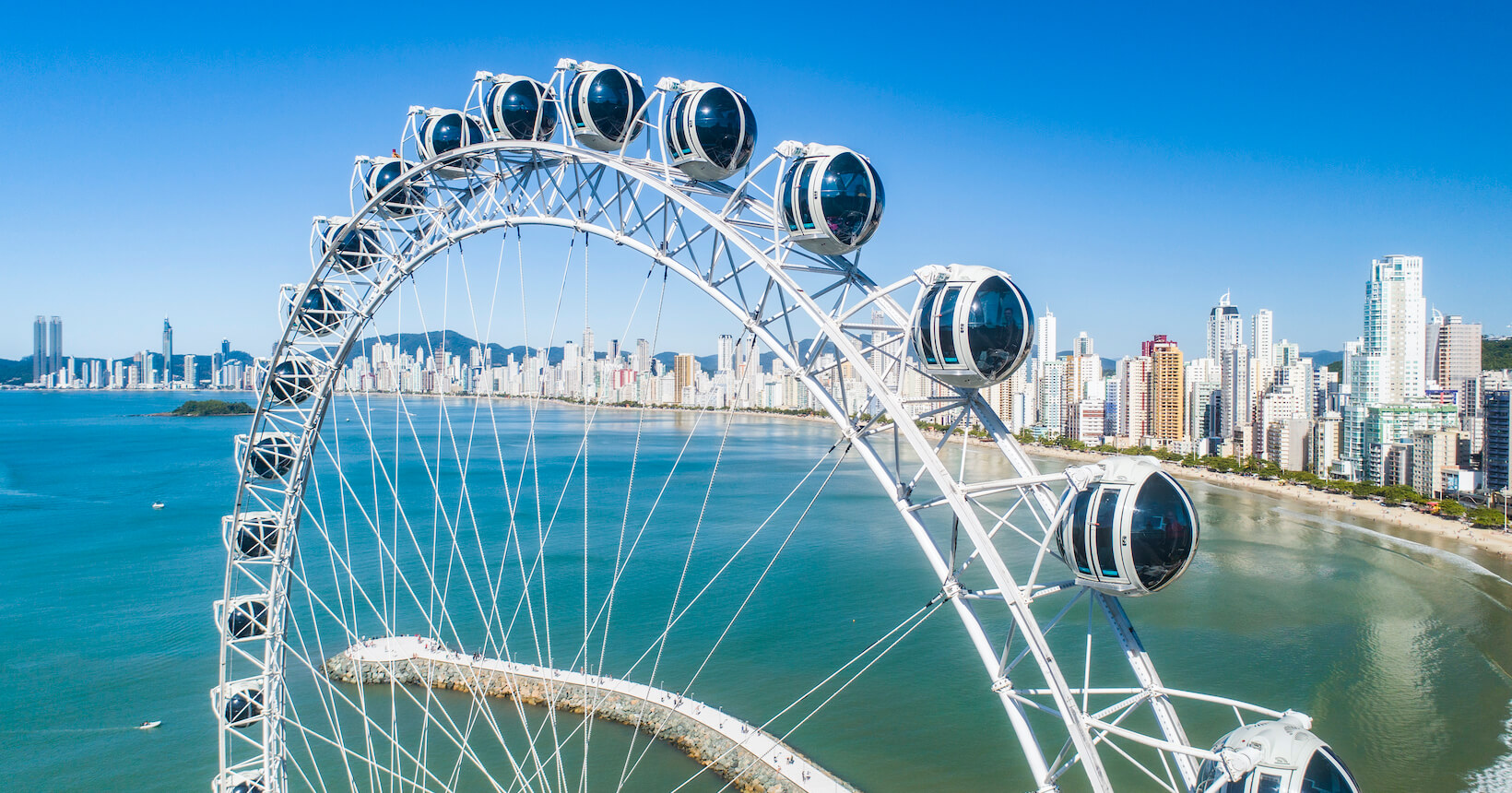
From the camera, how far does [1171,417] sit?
67.1 meters

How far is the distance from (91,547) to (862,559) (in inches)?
1051

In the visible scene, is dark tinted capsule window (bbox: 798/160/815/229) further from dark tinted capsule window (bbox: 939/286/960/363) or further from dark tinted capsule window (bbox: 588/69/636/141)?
dark tinted capsule window (bbox: 588/69/636/141)

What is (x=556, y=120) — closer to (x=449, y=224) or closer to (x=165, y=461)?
(x=449, y=224)

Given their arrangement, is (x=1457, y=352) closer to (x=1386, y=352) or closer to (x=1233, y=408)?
(x=1386, y=352)

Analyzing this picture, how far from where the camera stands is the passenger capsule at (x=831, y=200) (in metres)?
4.66

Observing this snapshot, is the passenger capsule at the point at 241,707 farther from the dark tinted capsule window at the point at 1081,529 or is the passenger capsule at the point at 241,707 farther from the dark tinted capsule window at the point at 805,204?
the dark tinted capsule window at the point at 1081,529

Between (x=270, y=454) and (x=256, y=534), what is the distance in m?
0.92

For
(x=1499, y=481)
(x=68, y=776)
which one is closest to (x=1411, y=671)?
(x=68, y=776)

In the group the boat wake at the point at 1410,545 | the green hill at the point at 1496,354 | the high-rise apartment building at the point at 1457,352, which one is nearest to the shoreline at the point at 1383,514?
the boat wake at the point at 1410,545

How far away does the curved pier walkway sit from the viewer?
11266 millimetres

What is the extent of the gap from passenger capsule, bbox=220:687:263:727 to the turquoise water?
3.11m

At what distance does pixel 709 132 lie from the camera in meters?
5.23

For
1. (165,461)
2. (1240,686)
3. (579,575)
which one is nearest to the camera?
(1240,686)

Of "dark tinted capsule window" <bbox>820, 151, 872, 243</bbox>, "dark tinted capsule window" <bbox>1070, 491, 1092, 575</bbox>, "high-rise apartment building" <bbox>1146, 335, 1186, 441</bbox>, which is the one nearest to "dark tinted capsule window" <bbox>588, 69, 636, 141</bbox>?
"dark tinted capsule window" <bbox>820, 151, 872, 243</bbox>
